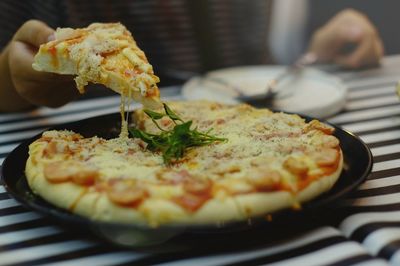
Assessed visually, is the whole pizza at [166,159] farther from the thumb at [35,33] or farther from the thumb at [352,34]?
the thumb at [352,34]

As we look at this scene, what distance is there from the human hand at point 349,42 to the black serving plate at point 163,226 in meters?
1.01

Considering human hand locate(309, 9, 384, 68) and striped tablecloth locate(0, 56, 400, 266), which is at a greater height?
human hand locate(309, 9, 384, 68)

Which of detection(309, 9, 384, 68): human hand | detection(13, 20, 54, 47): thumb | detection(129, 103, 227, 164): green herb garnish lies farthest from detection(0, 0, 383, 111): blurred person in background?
detection(129, 103, 227, 164): green herb garnish

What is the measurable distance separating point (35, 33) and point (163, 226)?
0.75m

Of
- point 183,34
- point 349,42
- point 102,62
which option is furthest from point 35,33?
point 349,42

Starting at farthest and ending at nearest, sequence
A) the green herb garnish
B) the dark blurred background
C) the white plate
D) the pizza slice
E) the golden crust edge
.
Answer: the dark blurred background < the white plate < the pizza slice < the green herb garnish < the golden crust edge

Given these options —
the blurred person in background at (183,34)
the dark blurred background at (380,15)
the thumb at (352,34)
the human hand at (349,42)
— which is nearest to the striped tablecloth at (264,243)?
the blurred person in background at (183,34)

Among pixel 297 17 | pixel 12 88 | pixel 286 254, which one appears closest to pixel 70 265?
pixel 286 254

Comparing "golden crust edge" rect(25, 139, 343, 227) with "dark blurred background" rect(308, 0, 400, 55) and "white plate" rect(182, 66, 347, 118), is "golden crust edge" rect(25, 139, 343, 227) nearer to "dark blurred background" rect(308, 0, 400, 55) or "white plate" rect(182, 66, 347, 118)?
"white plate" rect(182, 66, 347, 118)

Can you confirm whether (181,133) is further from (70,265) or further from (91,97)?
(91,97)

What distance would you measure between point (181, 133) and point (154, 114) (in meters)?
0.12

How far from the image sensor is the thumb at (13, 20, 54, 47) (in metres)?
1.32

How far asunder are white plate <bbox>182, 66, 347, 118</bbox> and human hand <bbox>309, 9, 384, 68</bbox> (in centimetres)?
26

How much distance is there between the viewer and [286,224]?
36.4 inches
